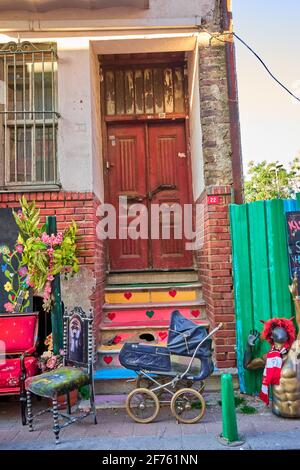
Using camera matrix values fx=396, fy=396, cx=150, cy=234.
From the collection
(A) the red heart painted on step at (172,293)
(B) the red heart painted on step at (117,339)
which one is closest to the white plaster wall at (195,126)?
(A) the red heart painted on step at (172,293)

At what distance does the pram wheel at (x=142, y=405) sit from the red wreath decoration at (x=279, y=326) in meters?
1.38

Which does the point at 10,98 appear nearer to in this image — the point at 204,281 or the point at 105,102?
the point at 105,102

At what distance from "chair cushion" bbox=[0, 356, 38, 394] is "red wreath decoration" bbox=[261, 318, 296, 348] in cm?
253

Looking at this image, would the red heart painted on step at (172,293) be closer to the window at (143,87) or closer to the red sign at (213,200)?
the red sign at (213,200)

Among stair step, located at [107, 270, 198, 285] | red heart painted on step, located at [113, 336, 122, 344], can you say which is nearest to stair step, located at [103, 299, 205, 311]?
red heart painted on step, located at [113, 336, 122, 344]

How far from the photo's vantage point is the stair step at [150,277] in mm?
6047

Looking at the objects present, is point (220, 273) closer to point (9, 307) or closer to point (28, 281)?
point (28, 281)

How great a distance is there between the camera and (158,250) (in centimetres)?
641

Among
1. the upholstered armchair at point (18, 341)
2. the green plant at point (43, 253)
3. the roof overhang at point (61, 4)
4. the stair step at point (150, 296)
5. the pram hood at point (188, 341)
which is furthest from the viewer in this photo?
the stair step at point (150, 296)

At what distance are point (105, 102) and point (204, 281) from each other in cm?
338

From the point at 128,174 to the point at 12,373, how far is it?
3586 millimetres

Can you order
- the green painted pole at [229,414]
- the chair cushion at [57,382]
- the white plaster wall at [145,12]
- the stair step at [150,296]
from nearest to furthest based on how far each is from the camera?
the green painted pole at [229,414]
the chair cushion at [57,382]
the white plaster wall at [145,12]
the stair step at [150,296]

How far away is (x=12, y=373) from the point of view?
13.5 feet
